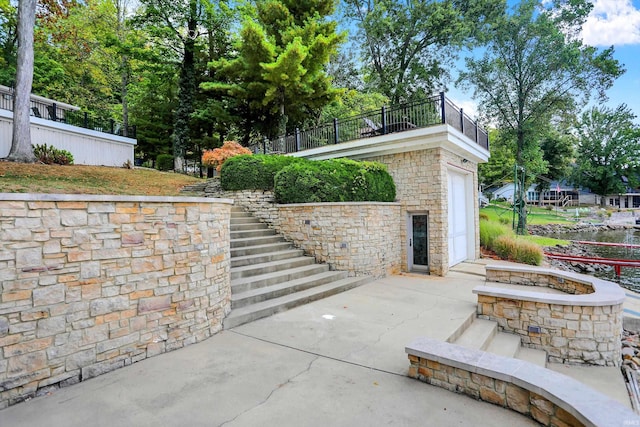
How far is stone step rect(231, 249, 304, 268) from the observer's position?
6.54 m

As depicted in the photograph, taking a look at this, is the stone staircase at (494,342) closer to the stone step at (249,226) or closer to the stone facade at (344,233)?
the stone facade at (344,233)

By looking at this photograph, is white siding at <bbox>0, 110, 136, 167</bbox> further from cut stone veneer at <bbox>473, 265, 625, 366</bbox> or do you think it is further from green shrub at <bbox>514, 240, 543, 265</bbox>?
green shrub at <bbox>514, 240, 543, 265</bbox>

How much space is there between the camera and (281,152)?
12992 mm

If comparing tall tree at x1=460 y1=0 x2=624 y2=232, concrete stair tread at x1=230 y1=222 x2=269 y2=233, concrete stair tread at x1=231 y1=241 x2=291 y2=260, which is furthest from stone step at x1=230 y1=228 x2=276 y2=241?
tall tree at x1=460 y1=0 x2=624 y2=232

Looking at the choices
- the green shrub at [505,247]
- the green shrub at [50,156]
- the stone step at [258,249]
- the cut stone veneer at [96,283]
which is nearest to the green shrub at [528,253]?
the green shrub at [505,247]

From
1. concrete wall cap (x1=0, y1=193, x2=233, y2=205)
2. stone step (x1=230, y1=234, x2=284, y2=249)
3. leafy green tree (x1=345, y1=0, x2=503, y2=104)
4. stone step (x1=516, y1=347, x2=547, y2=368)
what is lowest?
stone step (x1=516, y1=347, x2=547, y2=368)

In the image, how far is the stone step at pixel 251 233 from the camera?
25.5 ft

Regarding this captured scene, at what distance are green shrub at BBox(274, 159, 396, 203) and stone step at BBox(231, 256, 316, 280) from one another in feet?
5.49

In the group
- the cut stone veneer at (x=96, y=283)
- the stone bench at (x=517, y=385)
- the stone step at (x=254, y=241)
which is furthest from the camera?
the stone step at (x=254, y=241)

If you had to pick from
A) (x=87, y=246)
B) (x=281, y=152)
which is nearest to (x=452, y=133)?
(x=281, y=152)

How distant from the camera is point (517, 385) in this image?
268cm

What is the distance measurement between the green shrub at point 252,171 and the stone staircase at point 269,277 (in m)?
1.27

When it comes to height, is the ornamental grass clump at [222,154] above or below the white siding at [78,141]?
below

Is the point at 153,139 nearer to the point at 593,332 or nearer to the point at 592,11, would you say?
the point at 593,332
